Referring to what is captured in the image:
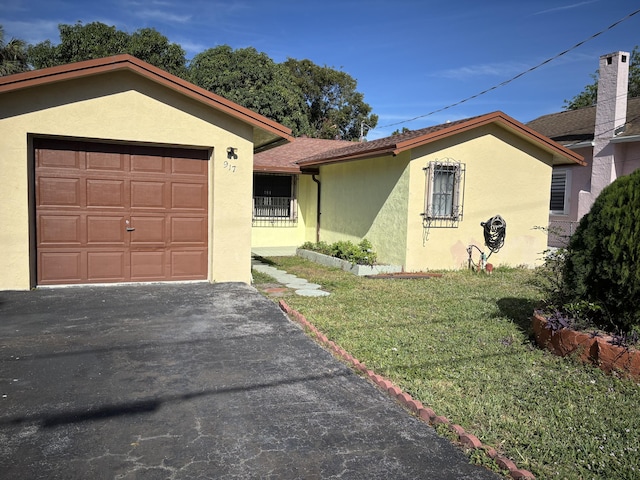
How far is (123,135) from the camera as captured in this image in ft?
26.1

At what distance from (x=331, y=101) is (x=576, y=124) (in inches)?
956

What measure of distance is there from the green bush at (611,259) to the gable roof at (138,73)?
5.35 metres

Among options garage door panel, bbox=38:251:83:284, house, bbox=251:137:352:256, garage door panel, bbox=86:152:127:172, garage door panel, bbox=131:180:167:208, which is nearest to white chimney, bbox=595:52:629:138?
house, bbox=251:137:352:256

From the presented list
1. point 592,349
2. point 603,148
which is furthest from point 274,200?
point 592,349

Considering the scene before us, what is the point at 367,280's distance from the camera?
10.2m

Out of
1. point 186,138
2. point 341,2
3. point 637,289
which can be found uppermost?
point 341,2

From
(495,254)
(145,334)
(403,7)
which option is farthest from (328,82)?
(145,334)

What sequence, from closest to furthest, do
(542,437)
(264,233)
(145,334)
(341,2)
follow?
(542,437) → (145,334) → (341,2) → (264,233)

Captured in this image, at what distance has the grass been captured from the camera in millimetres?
3312

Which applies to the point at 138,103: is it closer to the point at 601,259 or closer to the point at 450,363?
the point at 450,363

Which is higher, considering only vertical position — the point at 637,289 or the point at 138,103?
the point at 138,103

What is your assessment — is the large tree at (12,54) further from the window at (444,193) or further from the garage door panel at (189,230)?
the window at (444,193)

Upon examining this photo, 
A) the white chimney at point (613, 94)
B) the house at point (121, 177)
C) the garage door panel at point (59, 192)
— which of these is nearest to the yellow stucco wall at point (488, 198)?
the house at point (121, 177)

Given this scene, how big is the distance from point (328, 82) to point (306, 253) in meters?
28.0
